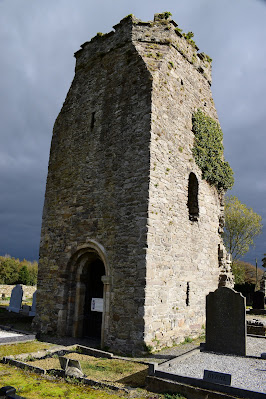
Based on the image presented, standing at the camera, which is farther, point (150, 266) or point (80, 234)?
point (80, 234)

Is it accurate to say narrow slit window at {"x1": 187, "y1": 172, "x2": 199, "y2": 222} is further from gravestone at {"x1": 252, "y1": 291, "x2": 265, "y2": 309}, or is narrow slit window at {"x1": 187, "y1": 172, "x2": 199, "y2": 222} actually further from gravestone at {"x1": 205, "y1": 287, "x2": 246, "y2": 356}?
gravestone at {"x1": 252, "y1": 291, "x2": 265, "y2": 309}

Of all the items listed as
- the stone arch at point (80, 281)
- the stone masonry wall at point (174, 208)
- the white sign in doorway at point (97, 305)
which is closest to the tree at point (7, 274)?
the stone arch at point (80, 281)

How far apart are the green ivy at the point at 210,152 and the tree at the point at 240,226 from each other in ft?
61.6

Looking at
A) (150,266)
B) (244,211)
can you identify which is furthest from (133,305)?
(244,211)

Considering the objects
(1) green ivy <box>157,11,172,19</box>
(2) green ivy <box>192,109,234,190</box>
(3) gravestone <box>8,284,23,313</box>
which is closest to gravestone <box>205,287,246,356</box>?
(2) green ivy <box>192,109,234,190</box>

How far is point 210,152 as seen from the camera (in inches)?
545

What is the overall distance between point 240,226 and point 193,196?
71.7 ft

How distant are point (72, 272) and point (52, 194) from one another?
139 inches

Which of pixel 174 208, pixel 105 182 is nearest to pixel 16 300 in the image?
pixel 105 182

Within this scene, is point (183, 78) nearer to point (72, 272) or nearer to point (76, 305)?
point (72, 272)

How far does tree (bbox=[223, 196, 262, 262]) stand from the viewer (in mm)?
32562

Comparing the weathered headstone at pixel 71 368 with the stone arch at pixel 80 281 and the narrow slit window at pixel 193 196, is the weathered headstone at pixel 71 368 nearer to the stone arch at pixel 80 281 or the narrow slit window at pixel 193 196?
the stone arch at pixel 80 281

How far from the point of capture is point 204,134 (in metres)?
13.6

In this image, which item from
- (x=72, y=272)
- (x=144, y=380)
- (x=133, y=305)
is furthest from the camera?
(x=72, y=272)
